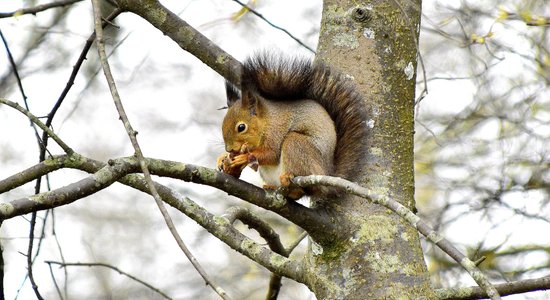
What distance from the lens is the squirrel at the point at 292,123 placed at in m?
2.19

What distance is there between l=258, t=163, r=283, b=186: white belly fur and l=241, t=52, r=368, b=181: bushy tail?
0.80 feet

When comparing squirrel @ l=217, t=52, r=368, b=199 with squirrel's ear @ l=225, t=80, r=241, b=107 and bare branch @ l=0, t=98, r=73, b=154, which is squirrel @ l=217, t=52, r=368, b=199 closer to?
squirrel's ear @ l=225, t=80, r=241, b=107

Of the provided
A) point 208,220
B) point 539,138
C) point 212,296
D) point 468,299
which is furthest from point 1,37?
point 212,296

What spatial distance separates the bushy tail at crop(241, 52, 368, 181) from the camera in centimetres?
216

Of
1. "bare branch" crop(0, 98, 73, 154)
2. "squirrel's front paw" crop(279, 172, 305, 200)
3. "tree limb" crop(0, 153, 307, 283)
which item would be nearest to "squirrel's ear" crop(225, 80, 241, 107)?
"squirrel's front paw" crop(279, 172, 305, 200)

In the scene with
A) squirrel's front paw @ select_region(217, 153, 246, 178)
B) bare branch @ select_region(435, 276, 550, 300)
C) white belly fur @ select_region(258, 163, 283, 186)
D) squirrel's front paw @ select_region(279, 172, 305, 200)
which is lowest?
bare branch @ select_region(435, 276, 550, 300)

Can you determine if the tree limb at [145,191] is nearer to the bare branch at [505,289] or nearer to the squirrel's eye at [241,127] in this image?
the bare branch at [505,289]

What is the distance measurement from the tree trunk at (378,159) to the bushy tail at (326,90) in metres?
0.03

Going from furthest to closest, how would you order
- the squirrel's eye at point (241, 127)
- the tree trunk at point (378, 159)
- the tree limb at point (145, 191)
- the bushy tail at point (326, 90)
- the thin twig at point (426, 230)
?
the squirrel's eye at point (241, 127) < the bushy tail at point (326, 90) < the tree trunk at point (378, 159) < the tree limb at point (145, 191) < the thin twig at point (426, 230)

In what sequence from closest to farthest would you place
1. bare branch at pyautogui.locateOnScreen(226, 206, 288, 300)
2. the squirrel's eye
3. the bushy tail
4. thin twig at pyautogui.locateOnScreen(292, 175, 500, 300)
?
thin twig at pyautogui.locateOnScreen(292, 175, 500, 300) → the bushy tail → bare branch at pyautogui.locateOnScreen(226, 206, 288, 300) → the squirrel's eye

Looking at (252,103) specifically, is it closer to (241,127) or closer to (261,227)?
(241,127)

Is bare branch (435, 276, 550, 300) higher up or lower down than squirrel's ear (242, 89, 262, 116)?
lower down

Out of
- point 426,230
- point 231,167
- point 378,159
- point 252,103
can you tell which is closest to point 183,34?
point 231,167

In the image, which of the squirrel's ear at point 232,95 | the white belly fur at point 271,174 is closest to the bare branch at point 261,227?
the white belly fur at point 271,174
